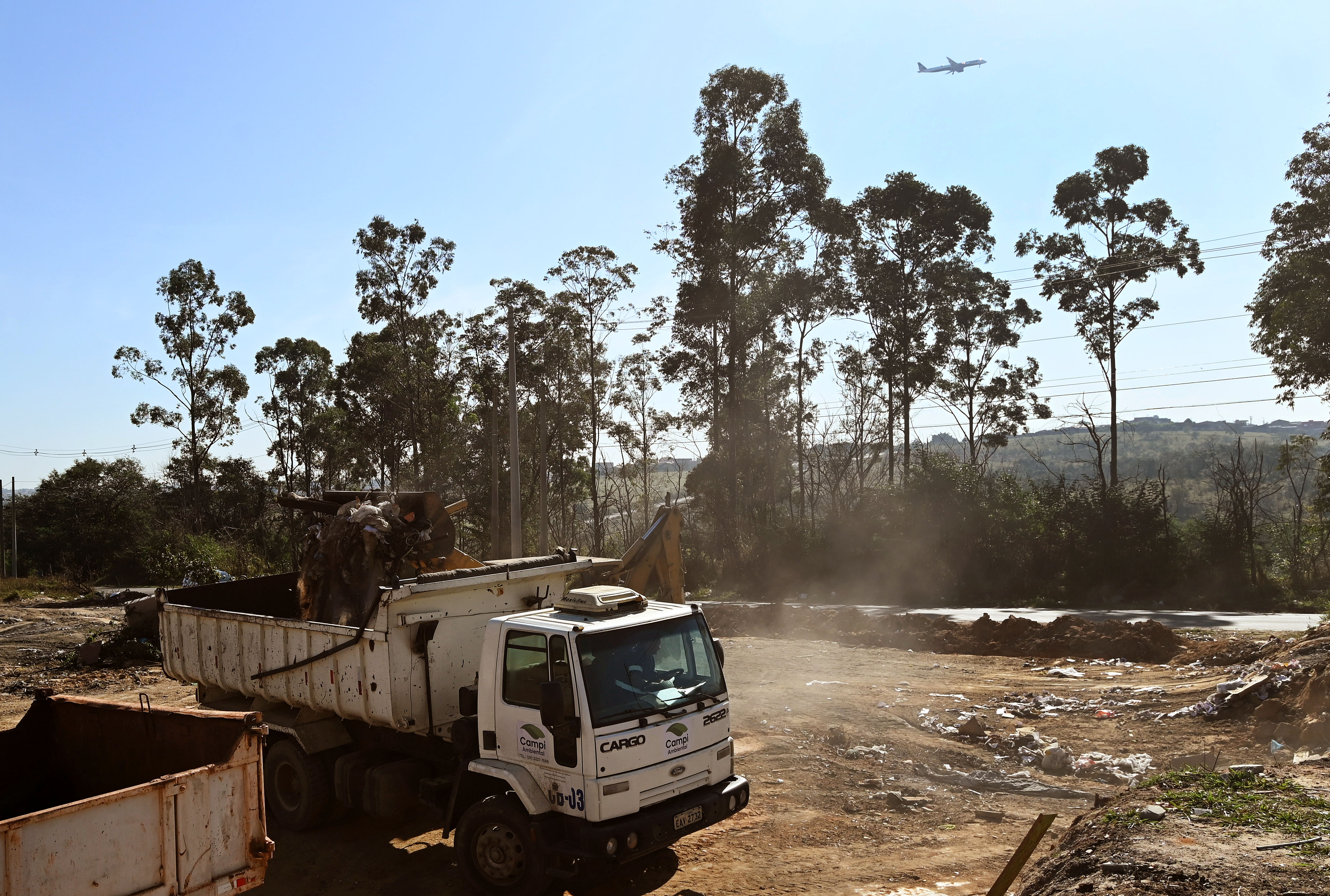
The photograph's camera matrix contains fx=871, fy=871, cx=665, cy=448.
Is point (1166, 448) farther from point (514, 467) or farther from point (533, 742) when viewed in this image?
point (533, 742)

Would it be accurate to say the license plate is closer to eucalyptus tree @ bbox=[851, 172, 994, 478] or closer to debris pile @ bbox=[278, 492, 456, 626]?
debris pile @ bbox=[278, 492, 456, 626]

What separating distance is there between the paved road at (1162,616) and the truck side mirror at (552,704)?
1448 cm

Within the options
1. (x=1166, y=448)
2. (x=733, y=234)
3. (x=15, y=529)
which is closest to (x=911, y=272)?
(x=733, y=234)

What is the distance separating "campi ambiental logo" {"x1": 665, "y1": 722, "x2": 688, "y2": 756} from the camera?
20.2 ft

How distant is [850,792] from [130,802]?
6565 millimetres

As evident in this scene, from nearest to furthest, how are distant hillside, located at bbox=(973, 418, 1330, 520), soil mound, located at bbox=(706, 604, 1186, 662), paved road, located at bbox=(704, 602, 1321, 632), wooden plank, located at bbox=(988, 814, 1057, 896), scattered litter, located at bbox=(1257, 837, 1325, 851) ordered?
scattered litter, located at bbox=(1257, 837, 1325, 851) < wooden plank, located at bbox=(988, 814, 1057, 896) < soil mound, located at bbox=(706, 604, 1186, 662) < paved road, located at bbox=(704, 602, 1321, 632) < distant hillside, located at bbox=(973, 418, 1330, 520)

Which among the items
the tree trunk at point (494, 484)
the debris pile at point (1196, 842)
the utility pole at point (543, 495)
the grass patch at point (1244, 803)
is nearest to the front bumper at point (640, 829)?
the debris pile at point (1196, 842)

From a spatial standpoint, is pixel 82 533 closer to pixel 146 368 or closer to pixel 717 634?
pixel 146 368

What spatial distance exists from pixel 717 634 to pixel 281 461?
42.6 meters

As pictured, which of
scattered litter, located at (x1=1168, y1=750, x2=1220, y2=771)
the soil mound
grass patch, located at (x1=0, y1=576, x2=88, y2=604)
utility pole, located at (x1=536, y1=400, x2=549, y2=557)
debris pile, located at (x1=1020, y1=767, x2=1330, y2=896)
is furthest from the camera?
utility pole, located at (x1=536, y1=400, x2=549, y2=557)

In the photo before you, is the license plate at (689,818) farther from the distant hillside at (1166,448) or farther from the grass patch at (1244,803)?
the distant hillside at (1166,448)

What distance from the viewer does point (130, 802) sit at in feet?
13.6

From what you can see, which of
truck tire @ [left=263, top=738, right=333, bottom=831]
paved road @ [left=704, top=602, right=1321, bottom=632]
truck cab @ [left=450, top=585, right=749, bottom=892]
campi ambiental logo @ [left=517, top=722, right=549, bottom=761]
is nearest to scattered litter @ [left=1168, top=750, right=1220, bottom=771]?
truck cab @ [left=450, top=585, right=749, bottom=892]

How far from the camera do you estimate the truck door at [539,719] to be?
19.4ft
